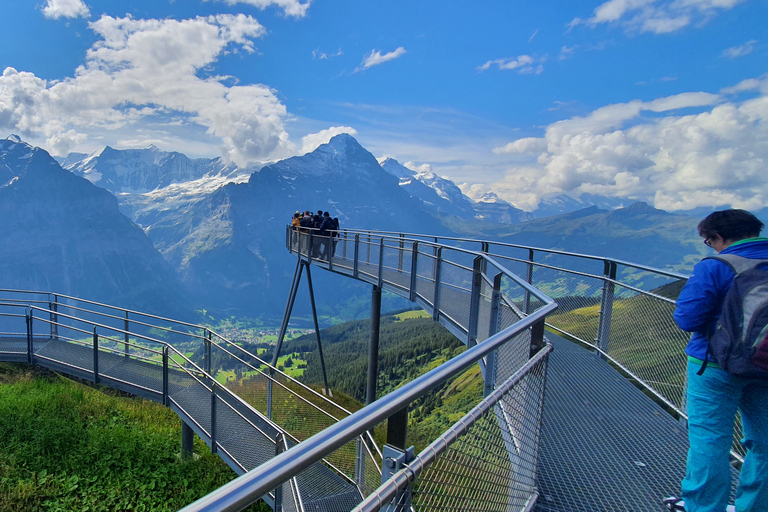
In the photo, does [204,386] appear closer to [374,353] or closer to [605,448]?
[374,353]

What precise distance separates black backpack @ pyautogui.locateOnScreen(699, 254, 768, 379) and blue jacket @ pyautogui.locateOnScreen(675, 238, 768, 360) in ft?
0.22

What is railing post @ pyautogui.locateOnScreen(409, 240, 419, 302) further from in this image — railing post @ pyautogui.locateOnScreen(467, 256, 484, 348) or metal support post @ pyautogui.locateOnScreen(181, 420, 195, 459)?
metal support post @ pyautogui.locateOnScreen(181, 420, 195, 459)

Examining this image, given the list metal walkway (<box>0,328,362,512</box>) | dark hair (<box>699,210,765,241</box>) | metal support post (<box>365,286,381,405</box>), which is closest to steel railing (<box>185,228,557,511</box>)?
dark hair (<box>699,210,765,241</box>)

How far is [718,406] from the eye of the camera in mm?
2418

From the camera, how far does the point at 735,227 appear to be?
255 cm

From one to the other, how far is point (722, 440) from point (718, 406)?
0.58 ft

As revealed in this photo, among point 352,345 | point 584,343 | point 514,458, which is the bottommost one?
point 352,345

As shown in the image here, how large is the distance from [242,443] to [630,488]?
630 cm

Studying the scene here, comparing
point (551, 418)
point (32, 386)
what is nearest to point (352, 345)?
point (32, 386)

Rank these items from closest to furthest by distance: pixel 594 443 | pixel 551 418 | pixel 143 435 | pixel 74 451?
pixel 594 443 < pixel 551 418 < pixel 74 451 < pixel 143 435

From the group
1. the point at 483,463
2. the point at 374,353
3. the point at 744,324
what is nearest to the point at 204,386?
the point at 374,353

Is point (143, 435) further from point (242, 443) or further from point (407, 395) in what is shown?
point (407, 395)

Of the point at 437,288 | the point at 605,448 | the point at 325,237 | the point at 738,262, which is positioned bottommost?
the point at 605,448

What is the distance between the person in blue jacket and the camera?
2.40 meters
